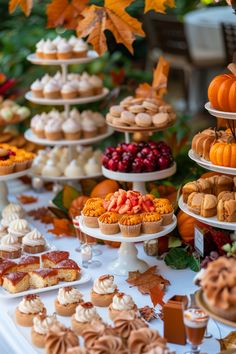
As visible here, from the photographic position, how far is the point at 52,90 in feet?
11.4

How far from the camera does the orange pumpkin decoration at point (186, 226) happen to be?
2.78 metres

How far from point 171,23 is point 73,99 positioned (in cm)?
355

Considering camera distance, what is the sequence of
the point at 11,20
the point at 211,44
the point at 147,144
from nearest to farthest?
1. the point at 147,144
2. the point at 11,20
3. the point at 211,44

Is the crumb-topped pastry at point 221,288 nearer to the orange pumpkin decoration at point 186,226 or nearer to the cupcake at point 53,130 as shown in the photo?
the orange pumpkin decoration at point 186,226

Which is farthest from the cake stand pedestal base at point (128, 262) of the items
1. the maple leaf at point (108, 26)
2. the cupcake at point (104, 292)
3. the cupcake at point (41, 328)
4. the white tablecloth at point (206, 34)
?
the white tablecloth at point (206, 34)

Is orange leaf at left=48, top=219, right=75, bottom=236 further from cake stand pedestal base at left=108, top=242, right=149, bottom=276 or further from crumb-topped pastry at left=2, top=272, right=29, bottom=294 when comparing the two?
crumb-topped pastry at left=2, top=272, right=29, bottom=294

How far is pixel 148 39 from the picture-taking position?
7.62m

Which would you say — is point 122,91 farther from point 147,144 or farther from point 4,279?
point 4,279

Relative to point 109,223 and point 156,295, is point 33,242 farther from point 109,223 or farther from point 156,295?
point 156,295

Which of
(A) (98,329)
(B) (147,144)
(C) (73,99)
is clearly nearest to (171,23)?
(C) (73,99)

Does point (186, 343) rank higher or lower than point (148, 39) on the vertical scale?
higher

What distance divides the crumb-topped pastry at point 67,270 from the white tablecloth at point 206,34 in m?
5.03

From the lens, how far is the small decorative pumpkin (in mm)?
2455

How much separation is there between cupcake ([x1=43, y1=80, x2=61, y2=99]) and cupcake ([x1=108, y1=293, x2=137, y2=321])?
143 centimetres
